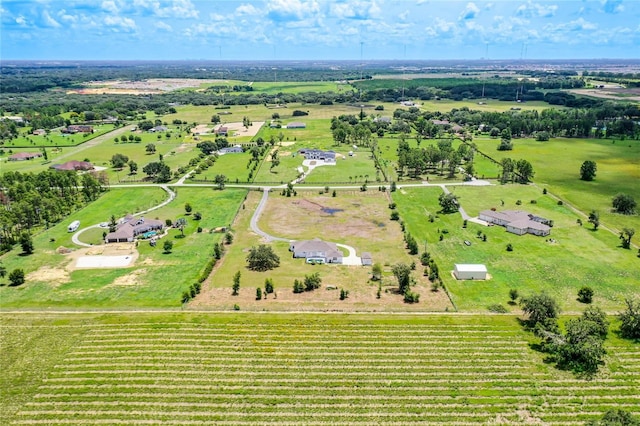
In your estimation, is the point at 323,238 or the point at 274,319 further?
the point at 323,238

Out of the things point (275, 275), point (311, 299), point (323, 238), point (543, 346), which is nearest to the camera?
point (543, 346)

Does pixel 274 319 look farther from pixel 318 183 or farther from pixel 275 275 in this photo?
pixel 318 183

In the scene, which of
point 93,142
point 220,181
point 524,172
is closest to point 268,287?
point 220,181

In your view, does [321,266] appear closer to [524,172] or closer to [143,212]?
[143,212]

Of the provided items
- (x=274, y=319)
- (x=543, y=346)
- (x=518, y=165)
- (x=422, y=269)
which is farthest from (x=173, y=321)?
(x=518, y=165)

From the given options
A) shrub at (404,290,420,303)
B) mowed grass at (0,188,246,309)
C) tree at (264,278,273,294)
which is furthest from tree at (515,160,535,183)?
tree at (264,278,273,294)

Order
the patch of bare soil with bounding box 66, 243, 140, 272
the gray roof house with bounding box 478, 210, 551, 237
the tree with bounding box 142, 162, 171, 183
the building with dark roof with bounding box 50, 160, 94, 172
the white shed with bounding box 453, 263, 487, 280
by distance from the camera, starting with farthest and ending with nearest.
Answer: the building with dark roof with bounding box 50, 160, 94, 172
the tree with bounding box 142, 162, 171, 183
the gray roof house with bounding box 478, 210, 551, 237
the patch of bare soil with bounding box 66, 243, 140, 272
the white shed with bounding box 453, 263, 487, 280

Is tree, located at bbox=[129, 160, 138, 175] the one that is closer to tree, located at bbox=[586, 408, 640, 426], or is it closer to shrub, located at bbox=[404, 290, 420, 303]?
shrub, located at bbox=[404, 290, 420, 303]
